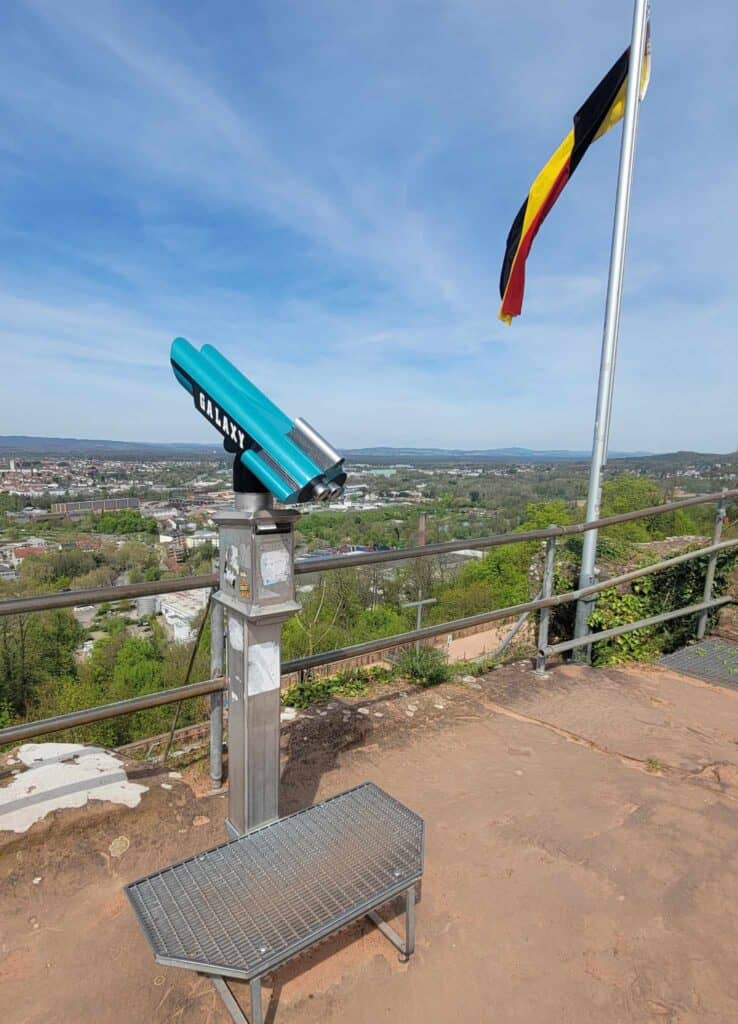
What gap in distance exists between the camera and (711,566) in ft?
13.2

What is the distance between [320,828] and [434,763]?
979 millimetres

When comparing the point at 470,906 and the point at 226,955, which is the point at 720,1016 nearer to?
the point at 470,906

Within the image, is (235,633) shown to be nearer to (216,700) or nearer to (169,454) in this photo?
(216,700)

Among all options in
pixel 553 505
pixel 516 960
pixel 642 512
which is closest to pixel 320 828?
pixel 516 960

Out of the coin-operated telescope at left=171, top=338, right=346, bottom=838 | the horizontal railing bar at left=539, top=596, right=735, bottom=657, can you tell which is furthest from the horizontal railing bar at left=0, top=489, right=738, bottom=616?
the horizontal railing bar at left=539, top=596, right=735, bottom=657

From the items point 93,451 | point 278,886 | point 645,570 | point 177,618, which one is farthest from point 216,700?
point 93,451

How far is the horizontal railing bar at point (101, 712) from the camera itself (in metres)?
1.73

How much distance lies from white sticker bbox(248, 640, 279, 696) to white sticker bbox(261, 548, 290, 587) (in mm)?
198

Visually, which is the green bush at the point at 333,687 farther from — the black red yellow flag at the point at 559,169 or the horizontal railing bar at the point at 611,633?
the black red yellow flag at the point at 559,169

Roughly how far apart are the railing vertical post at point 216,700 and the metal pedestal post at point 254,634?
0.36 meters

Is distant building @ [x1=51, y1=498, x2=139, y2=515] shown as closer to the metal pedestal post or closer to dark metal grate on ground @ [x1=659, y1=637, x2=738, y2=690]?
dark metal grate on ground @ [x1=659, y1=637, x2=738, y2=690]

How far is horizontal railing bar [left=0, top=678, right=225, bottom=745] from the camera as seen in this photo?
68.1 inches

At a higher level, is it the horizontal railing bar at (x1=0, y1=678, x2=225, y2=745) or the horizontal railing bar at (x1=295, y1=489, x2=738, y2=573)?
the horizontal railing bar at (x1=295, y1=489, x2=738, y2=573)

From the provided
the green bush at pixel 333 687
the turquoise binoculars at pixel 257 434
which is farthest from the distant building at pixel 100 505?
the turquoise binoculars at pixel 257 434
